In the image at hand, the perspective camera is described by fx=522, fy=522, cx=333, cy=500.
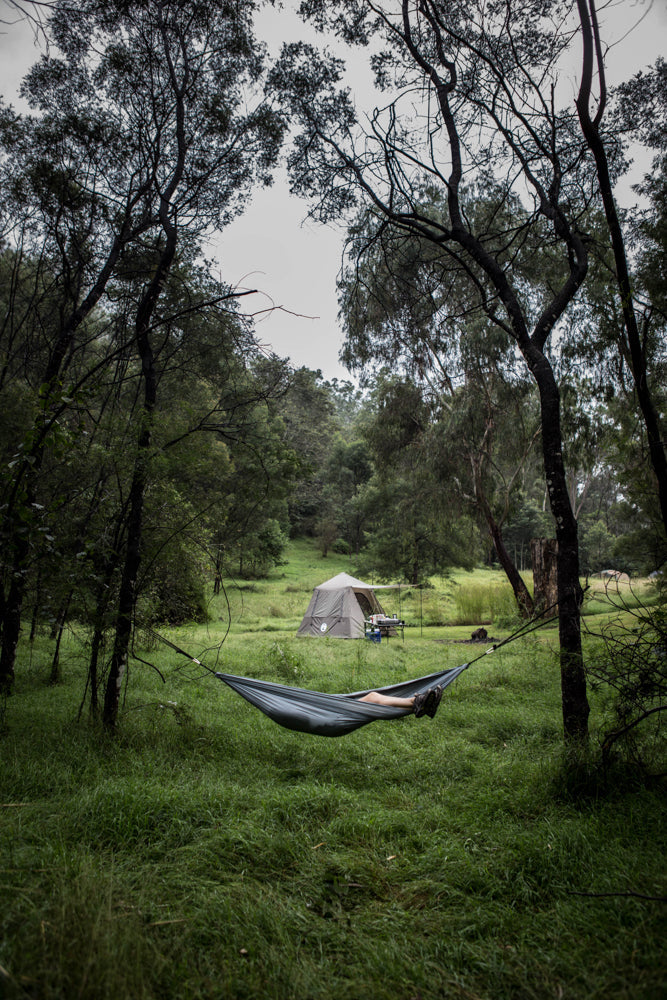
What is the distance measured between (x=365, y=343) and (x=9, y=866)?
27.8 ft

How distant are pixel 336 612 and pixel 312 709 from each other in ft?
23.9

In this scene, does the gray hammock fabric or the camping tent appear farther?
the camping tent

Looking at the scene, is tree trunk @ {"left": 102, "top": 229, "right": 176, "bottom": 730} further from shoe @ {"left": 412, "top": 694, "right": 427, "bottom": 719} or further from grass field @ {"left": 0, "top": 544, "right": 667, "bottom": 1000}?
shoe @ {"left": 412, "top": 694, "right": 427, "bottom": 719}

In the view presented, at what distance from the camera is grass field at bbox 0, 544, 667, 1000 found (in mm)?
1354

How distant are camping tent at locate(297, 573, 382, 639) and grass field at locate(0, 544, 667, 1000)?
20.8 feet

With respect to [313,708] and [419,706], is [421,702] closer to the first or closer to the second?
[419,706]

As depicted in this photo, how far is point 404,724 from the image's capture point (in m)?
3.94

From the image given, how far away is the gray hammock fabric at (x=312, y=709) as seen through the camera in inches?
113

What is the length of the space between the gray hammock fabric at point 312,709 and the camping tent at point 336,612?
22.7ft

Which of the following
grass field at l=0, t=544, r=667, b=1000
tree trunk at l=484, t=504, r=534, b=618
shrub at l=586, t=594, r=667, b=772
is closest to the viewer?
grass field at l=0, t=544, r=667, b=1000

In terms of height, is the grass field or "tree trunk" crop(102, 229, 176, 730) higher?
"tree trunk" crop(102, 229, 176, 730)

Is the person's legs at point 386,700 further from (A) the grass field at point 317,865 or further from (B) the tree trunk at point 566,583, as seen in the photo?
(B) the tree trunk at point 566,583

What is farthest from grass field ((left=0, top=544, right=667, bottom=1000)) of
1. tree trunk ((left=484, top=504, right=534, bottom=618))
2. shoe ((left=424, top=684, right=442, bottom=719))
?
tree trunk ((left=484, top=504, right=534, bottom=618))

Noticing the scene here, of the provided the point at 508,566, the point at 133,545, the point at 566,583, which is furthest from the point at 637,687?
the point at 508,566
